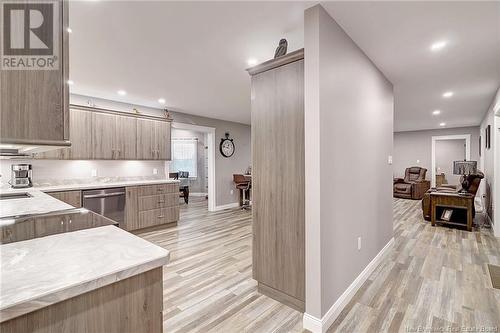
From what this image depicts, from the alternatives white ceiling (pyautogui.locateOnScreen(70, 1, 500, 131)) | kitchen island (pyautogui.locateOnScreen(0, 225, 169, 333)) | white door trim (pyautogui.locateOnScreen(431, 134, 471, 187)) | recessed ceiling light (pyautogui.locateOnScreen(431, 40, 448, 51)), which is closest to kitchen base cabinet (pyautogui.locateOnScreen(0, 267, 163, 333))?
kitchen island (pyautogui.locateOnScreen(0, 225, 169, 333))

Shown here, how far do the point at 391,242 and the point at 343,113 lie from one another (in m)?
2.49

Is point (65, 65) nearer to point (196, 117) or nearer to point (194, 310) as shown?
point (194, 310)

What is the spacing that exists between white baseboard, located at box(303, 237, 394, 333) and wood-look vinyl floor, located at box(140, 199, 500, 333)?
0.17 feet

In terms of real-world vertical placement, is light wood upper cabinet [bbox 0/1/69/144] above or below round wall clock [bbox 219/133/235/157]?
below

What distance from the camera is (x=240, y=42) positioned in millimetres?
2387

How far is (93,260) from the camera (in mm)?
887

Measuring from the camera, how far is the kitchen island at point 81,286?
670mm

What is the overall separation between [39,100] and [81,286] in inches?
26.7

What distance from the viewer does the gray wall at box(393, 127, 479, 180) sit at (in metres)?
8.07

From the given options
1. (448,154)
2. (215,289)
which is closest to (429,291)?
(215,289)

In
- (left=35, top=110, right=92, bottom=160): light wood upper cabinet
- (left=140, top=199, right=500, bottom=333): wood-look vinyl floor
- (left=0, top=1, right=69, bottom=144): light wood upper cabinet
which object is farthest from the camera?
(left=35, top=110, right=92, bottom=160): light wood upper cabinet

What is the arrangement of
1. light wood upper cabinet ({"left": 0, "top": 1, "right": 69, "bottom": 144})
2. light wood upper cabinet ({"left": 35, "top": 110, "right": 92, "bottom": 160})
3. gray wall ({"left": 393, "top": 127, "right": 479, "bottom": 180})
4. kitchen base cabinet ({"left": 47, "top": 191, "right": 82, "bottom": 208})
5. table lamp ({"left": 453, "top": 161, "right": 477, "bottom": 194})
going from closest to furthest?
light wood upper cabinet ({"left": 0, "top": 1, "right": 69, "bottom": 144}), kitchen base cabinet ({"left": 47, "top": 191, "right": 82, "bottom": 208}), light wood upper cabinet ({"left": 35, "top": 110, "right": 92, "bottom": 160}), table lamp ({"left": 453, "top": 161, "right": 477, "bottom": 194}), gray wall ({"left": 393, "top": 127, "right": 479, "bottom": 180})

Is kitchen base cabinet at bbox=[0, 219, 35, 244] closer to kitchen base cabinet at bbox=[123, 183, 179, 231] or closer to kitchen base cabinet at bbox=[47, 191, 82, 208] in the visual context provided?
kitchen base cabinet at bbox=[47, 191, 82, 208]

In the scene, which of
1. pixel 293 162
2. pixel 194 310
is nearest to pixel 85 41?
pixel 293 162
